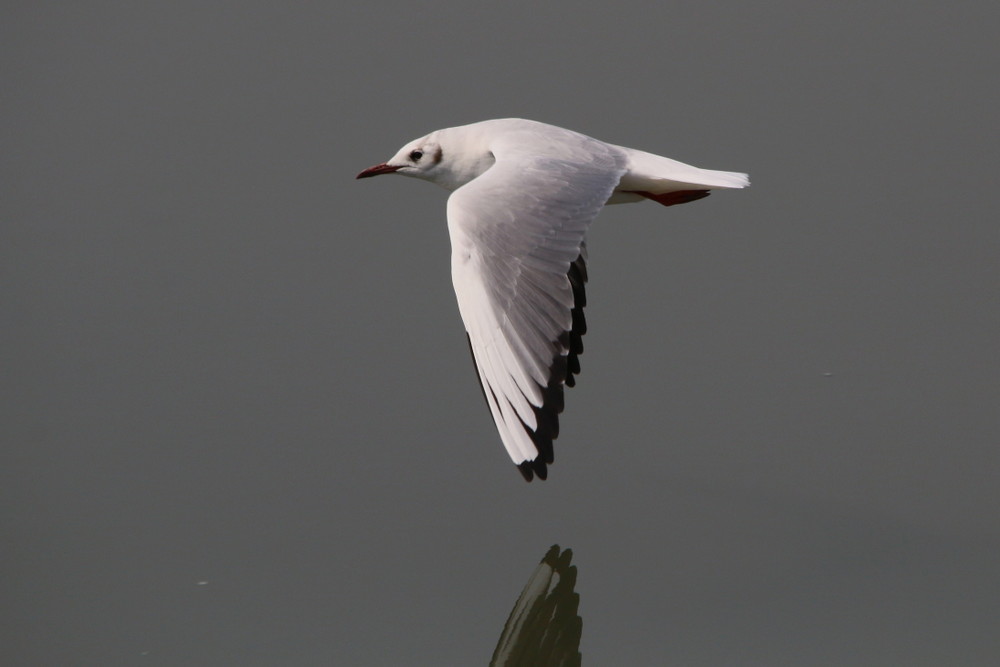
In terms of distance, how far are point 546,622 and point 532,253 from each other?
0.78 metres

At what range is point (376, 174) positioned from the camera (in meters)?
4.34

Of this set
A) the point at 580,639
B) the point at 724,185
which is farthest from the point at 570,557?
the point at 724,185

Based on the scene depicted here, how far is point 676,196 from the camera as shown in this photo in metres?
4.11

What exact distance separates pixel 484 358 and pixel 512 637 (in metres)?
0.58

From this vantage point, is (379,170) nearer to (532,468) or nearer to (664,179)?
(664,179)

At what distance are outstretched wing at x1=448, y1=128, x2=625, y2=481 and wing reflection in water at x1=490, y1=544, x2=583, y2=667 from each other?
0.37m

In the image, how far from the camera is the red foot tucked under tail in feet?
13.4

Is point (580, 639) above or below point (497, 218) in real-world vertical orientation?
below

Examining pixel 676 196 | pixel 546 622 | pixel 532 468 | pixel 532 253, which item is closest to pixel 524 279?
pixel 532 253

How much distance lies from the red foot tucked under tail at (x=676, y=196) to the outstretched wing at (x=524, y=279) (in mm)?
441

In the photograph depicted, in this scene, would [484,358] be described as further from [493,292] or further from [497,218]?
[497,218]

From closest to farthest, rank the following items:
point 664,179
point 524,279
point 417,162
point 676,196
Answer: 1. point 524,279
2. point 664,179
3. point 676,196
4. point 417,162

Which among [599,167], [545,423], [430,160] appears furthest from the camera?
[430,160]

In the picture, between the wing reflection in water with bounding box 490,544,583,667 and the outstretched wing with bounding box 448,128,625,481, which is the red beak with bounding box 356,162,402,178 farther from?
the wing reflection in water with bounding box 490,544,583,667
